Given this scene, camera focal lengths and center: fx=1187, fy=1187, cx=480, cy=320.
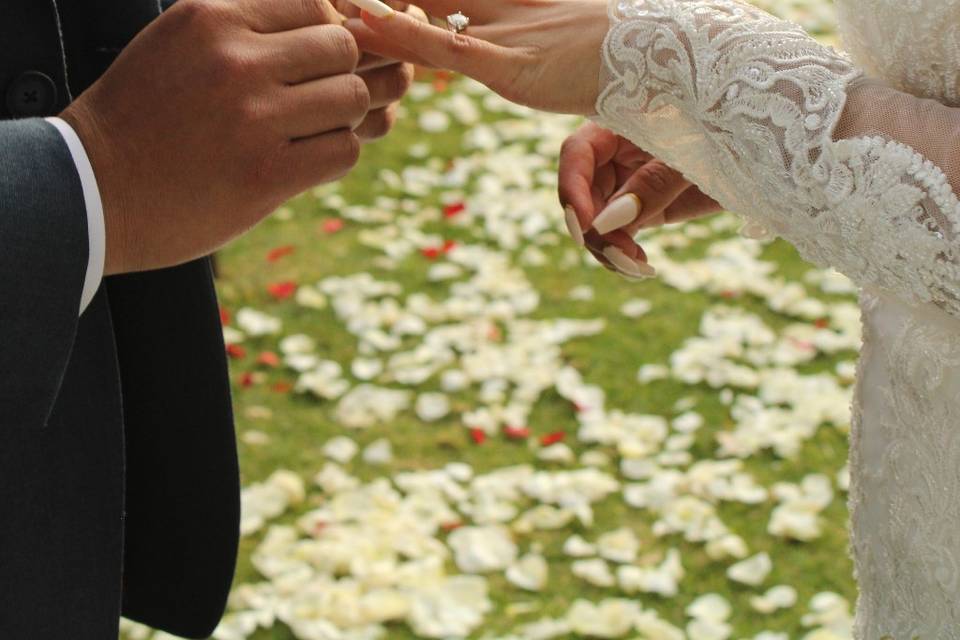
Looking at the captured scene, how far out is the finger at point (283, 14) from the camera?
1.50 meters

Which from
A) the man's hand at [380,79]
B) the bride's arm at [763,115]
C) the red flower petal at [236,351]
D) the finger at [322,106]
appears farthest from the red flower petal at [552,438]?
the finger at [322,106]

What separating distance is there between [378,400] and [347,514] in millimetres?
560

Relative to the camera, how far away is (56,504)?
1.55 meters

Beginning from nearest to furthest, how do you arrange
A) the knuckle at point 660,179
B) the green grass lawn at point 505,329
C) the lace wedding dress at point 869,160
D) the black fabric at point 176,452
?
1. the lace wedding dress at point 869,160
2. the black fabric at point 176,452
3. the knuckle at point 660,179
4. the green grass lawn at point 505,329

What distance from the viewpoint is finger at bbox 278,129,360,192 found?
1.50m

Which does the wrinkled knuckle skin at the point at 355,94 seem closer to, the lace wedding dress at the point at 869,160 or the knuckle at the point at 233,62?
the knuckle at the point at 233,62

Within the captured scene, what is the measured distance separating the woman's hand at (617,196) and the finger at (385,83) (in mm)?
334

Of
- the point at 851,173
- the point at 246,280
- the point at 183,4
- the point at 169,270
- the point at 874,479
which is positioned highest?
the point at 183,4

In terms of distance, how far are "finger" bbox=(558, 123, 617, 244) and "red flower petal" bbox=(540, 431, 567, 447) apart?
1771 mm

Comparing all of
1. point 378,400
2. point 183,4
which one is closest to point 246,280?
point 378,400

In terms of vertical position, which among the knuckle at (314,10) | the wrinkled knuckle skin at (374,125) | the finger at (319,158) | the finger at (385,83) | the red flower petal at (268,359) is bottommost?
the red flower petal at (268,359)

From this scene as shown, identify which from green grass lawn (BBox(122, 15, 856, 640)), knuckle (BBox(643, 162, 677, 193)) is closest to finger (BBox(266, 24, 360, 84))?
knuckle (BBox(643, 162, 677, 193))

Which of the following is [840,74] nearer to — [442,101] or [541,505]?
[541,505]

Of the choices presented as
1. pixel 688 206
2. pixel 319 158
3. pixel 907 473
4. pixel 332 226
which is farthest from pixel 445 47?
pixel 332 226
